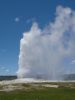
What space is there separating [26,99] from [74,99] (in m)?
9.55

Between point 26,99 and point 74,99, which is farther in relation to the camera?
point 74,99

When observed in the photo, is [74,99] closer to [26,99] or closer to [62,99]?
[62,99]

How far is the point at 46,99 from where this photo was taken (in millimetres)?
50156

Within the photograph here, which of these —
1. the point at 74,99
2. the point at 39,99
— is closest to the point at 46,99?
the point at 39,99

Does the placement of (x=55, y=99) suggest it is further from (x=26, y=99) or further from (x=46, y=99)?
(x=26, y=99)

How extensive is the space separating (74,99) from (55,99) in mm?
4001

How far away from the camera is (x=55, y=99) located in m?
51.3

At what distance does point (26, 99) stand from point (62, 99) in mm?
6761

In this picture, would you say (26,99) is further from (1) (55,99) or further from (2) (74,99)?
(2) (74,99)

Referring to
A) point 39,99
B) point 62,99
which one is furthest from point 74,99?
point 39,99

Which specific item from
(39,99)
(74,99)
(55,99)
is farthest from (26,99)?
(74,99)

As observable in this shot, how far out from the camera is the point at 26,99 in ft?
163

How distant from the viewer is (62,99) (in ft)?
168

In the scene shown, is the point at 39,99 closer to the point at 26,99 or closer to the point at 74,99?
the point at 26,99
